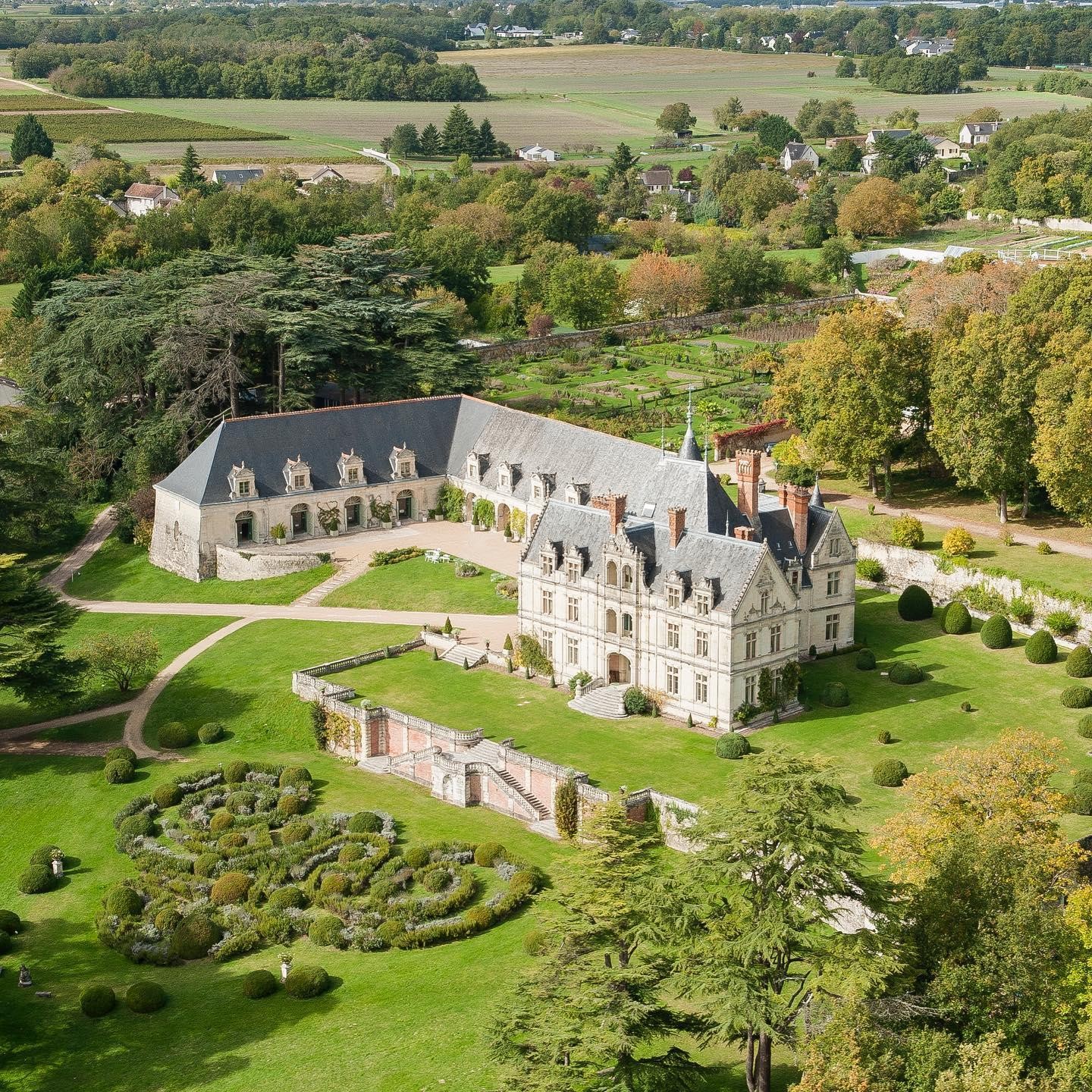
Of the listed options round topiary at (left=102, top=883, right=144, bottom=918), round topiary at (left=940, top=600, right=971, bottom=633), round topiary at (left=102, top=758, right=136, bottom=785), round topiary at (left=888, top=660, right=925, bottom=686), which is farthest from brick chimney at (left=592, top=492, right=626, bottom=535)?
round topiary at (left=102, top=883, right=144, bottom=918)

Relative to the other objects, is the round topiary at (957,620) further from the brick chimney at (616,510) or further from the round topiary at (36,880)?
the round topiary at (36,880)

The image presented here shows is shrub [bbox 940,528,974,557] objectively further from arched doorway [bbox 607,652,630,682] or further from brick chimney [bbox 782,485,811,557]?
arched doorway [bbox 607,652,630,682]

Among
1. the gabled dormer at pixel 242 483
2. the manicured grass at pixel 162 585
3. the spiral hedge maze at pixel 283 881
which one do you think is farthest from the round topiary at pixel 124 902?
the gabled dormer at pixel 242 483

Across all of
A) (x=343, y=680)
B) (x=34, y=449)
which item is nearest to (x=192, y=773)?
(x=343, y=680)

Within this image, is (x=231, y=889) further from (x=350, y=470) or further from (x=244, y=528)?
(x=350, y=470)

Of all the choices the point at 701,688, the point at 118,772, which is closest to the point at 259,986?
the point at 118,772
